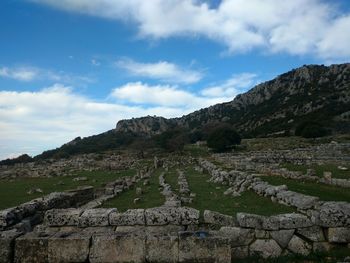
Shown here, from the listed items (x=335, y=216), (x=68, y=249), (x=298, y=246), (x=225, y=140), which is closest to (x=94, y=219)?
(x=68, y=249)

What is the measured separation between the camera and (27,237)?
10266mm

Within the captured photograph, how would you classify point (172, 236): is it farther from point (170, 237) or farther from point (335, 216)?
point (335, 216)

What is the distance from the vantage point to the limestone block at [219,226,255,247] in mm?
10945

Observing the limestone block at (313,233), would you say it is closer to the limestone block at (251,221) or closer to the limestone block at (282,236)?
the limestone block at (282,236)

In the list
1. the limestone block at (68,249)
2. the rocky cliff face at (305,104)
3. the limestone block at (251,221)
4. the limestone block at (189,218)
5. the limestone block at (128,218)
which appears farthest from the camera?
the rocky cliff face at (305,104)

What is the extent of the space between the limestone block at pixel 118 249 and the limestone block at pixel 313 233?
4.30m

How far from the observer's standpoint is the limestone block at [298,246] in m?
10.8

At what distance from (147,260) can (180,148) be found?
90934 millimetres

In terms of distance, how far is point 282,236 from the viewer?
433 inches

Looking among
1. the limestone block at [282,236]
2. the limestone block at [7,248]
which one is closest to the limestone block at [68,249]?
the limestone block at [7,248]

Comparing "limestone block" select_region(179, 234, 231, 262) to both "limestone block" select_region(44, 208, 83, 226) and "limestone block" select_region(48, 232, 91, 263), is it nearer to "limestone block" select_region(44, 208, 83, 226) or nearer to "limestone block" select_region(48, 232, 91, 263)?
"limestone block" select_region(48, 232, 91, 263)

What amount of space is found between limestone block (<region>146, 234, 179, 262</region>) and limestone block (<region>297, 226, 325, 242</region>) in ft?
→ 11.7

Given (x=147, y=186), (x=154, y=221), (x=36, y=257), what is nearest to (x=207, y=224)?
(x=154, y=221)

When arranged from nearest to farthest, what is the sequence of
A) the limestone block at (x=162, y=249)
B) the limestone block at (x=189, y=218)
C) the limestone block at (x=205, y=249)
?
the limestone block at (x=205, y=249) → the limestone block at (x=162, y=249) → the limestone block at (x=189, y=218)
